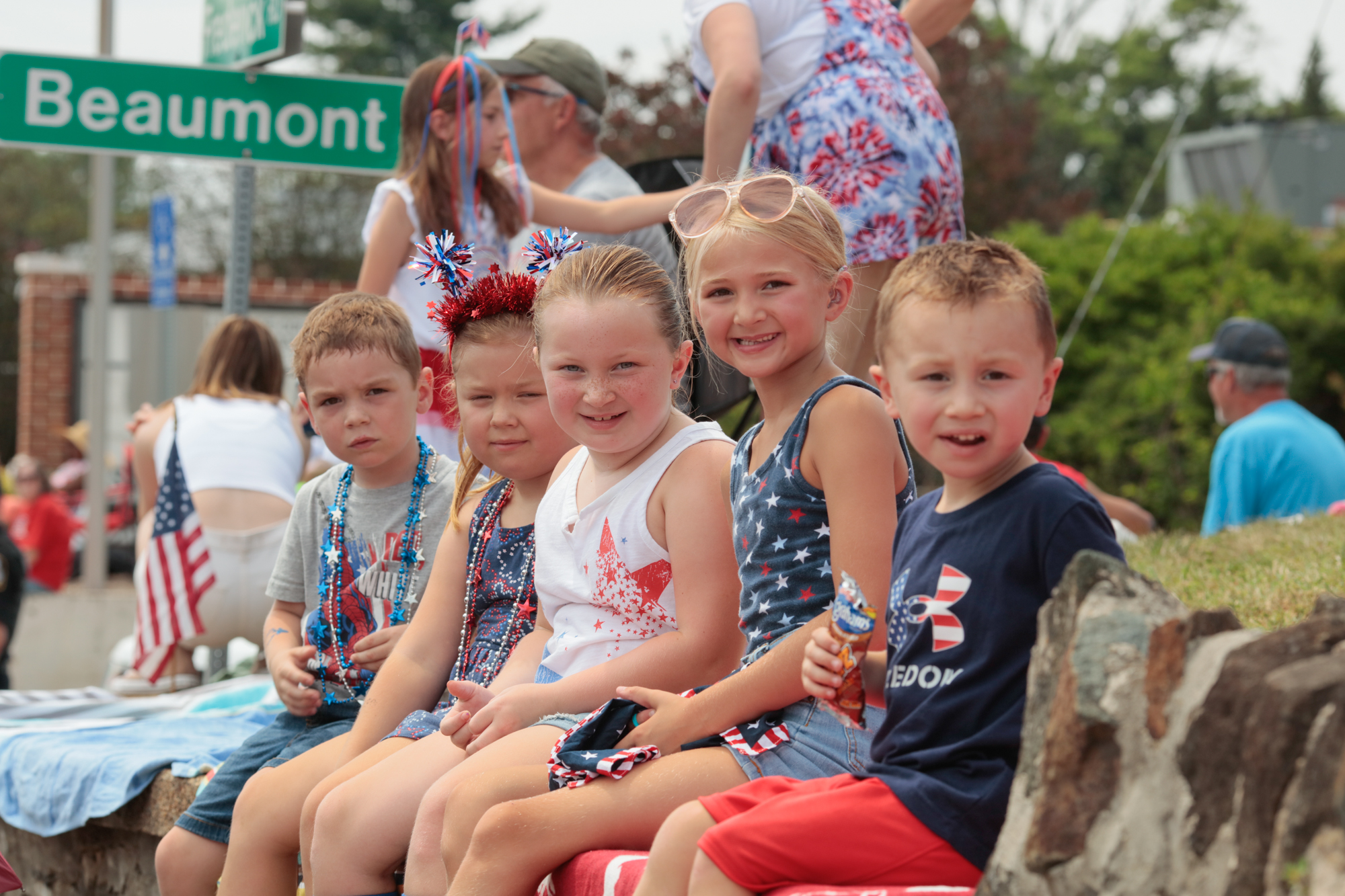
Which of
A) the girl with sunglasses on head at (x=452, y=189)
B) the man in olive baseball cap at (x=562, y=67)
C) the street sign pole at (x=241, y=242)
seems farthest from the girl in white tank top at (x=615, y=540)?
the street sign pole at (x=241, y=242)

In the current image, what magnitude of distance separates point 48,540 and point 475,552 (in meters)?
11.6

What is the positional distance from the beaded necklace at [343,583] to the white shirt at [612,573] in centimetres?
67

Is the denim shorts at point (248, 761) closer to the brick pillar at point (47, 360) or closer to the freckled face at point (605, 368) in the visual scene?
the freckled face at point (605, 368)

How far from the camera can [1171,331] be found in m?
13.2

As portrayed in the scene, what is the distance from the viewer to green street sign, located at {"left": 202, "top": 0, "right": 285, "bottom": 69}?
5480 mm

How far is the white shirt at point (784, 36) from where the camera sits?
3965 mm

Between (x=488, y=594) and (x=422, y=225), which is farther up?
(x=422, y=225)

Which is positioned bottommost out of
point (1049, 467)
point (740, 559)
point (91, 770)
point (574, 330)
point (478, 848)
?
point (91, 770)

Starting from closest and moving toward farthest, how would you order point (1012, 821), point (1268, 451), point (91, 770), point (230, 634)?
point (1012, 821) → point (91, 770) → point (230, 634) → point (1268, 451)

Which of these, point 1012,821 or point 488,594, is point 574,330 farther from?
point 1012,821

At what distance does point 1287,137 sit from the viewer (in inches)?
953

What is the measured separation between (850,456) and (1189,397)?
35.2ft

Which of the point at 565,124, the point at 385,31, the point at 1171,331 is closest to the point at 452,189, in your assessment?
the point at 565,124

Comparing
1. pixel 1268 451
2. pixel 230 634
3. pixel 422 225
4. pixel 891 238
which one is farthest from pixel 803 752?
pixel 1268 451
